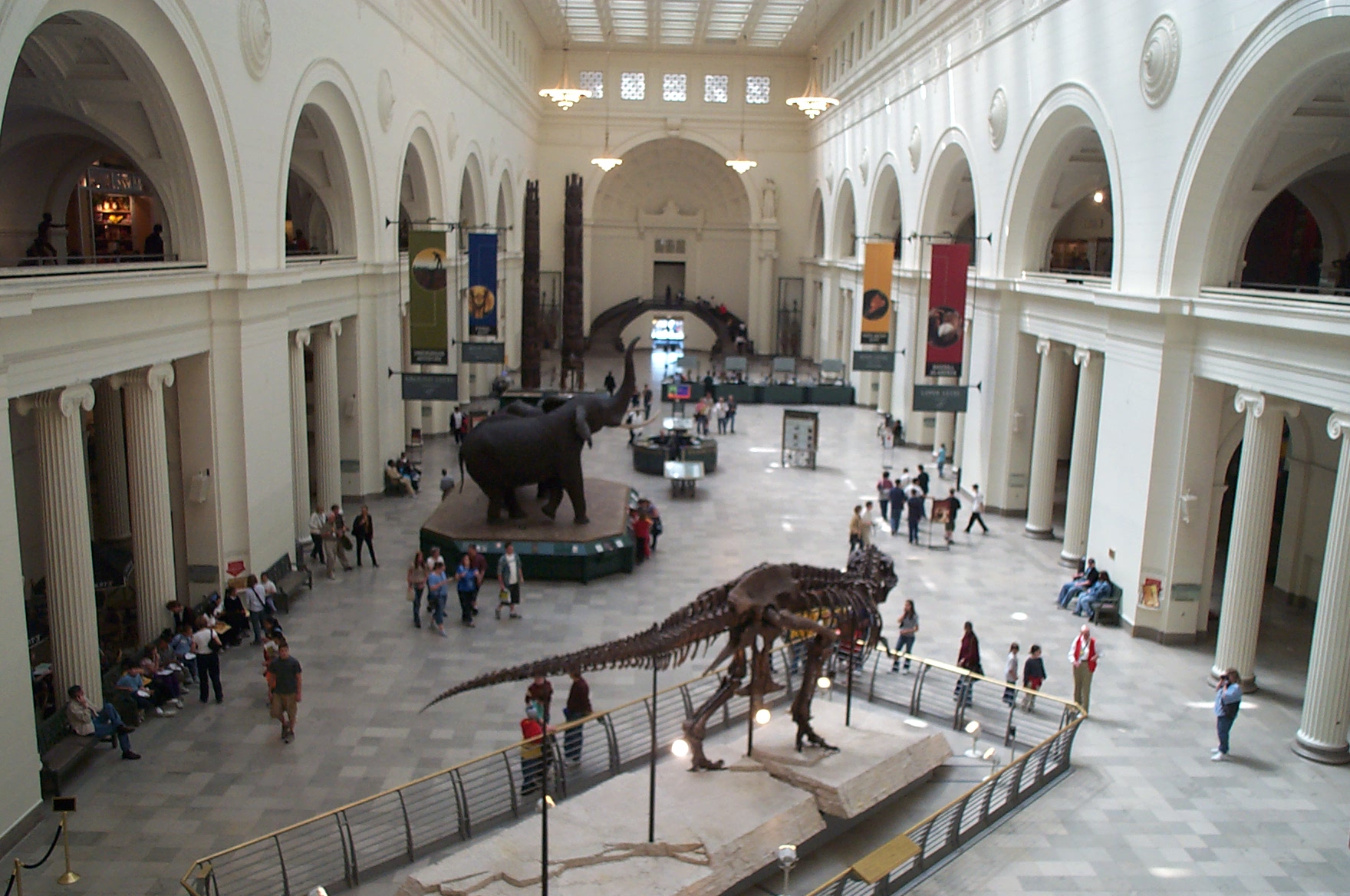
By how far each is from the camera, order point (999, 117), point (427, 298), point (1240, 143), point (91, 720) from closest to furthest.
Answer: point (91, 720) → point (1240, 143) → point (427, 298) → point (999, 117)

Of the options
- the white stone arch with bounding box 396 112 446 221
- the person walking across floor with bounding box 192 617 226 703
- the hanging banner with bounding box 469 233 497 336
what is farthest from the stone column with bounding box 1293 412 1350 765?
the white stone arch with bounding box 396 112 446 221

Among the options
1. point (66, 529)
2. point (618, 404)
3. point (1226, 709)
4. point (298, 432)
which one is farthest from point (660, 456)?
point (66, 529)

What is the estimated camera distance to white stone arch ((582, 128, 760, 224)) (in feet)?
140

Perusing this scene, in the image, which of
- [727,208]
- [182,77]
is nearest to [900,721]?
[182,77]

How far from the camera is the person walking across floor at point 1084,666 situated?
11.8 metres

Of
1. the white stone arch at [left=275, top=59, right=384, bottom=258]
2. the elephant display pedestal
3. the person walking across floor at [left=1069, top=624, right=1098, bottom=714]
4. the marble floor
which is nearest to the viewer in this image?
the marble floor

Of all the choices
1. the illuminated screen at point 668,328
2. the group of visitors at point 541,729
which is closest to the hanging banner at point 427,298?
the group of visitors at point 541,729

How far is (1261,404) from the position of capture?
1220 cm

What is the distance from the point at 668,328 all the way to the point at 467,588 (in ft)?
118

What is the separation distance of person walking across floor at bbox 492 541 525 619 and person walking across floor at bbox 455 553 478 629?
38 centimetres

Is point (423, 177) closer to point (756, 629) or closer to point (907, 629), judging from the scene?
point (907, 629)

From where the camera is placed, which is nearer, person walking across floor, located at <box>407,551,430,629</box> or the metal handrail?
the metal handrail

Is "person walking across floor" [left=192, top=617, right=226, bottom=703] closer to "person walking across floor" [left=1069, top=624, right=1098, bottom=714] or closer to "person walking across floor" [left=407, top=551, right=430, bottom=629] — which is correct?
"person walking across floor" [left=407, top=551, right=430, bottom=629]

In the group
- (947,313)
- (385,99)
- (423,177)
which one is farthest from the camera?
(423,177)
